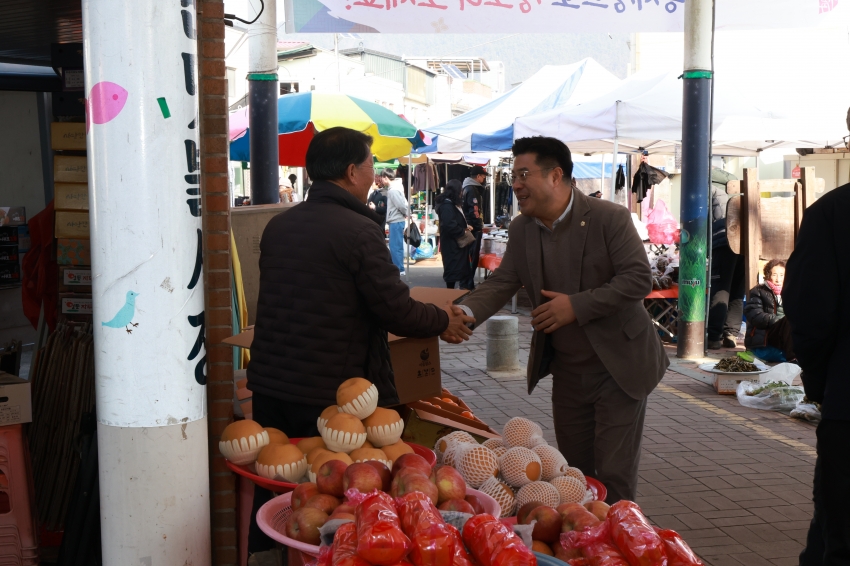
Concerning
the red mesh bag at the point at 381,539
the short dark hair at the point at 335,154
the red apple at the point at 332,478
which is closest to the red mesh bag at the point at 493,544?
the red mesh bag at the point at 381,539

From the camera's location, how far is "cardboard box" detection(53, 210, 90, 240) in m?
4.49

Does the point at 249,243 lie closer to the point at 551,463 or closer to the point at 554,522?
the point at 551,463

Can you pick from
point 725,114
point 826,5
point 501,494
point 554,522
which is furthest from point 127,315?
point 725,114

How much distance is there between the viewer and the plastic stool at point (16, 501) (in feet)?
12.3

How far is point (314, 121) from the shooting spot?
363 inches

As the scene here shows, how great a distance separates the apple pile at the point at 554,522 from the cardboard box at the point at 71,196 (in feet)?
10.2

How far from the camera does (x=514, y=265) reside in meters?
4.18

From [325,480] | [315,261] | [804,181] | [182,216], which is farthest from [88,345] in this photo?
[804,181]

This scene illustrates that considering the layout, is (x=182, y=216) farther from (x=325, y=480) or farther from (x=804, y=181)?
(x=804, y=181)

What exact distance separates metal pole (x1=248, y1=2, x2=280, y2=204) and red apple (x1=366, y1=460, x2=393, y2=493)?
18.6 ft

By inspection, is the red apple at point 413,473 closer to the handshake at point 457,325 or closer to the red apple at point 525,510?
the red apple at point 525,510

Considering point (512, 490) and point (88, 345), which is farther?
point (88, 345)

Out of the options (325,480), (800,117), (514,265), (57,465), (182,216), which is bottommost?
(57,465)

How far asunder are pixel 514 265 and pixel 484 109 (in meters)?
11.7
